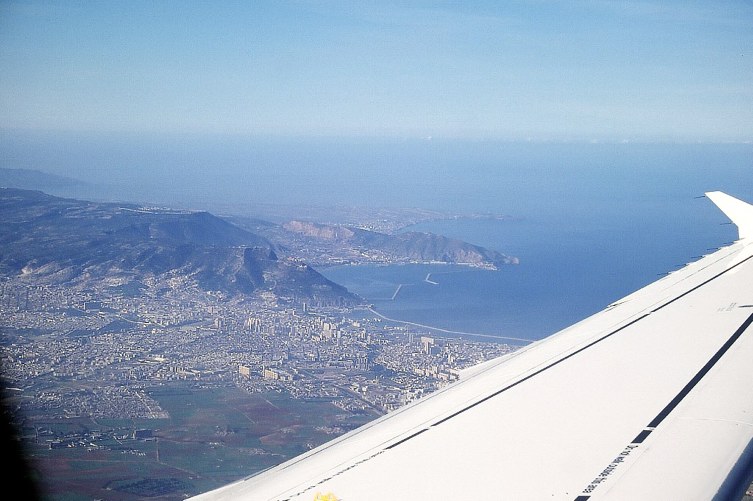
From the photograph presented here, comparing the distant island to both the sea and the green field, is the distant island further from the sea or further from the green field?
the green field

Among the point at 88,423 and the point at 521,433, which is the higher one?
the point at 521,433

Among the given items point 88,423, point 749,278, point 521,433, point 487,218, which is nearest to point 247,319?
point 88,423

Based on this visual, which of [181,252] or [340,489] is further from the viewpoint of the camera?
[181,252]

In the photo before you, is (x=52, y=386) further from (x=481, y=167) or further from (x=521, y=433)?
(x=481, y=167)

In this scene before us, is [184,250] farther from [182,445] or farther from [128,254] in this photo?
[182,445]

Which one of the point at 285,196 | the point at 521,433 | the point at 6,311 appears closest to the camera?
the point at 521,433

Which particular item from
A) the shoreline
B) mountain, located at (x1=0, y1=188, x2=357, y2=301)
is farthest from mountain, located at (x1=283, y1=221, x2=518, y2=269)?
the shoreline

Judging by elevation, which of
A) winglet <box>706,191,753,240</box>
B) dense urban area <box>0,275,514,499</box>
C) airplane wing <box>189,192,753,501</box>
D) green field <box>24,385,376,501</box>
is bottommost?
dense urban area <box>0,275,514,499</box>
